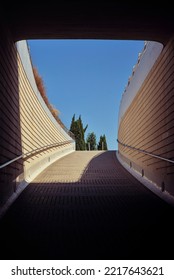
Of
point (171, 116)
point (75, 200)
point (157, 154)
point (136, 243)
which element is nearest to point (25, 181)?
point (75, 200)

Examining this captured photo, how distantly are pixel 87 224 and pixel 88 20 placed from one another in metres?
3.71

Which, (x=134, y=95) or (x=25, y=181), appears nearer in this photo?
(x=25, y=181)

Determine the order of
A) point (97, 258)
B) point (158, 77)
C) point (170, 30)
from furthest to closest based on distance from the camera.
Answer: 1. point (158, 77)
2. point (170, 30)
3. point (97, 258)

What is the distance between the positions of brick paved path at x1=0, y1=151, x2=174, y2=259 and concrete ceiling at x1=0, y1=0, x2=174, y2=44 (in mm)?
3170

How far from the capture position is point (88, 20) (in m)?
6.97

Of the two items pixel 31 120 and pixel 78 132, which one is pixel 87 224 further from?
pixel 78 132

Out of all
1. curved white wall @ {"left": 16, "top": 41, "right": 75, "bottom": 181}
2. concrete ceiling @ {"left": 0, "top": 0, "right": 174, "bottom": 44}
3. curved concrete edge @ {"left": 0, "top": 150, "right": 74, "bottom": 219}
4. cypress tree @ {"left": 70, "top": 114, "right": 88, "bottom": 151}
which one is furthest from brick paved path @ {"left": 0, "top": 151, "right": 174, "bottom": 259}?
cypress tree @ {"left": 70, "top": 114, "right": 88, "bottom": 151}

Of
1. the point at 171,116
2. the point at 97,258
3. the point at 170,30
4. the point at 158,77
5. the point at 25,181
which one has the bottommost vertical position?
the point at 97,258

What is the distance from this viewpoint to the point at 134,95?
Answer: 42.5 ft

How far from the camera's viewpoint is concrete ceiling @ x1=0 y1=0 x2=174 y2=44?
20.8 ft

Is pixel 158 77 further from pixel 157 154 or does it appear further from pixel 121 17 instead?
pixel 121 17

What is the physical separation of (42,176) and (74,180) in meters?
1.32

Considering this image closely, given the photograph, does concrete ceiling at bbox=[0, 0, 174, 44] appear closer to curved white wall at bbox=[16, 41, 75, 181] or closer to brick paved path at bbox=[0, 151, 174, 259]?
curved white wall at bbox=[16, 41, 75, 181]

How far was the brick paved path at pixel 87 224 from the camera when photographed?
13.5 feet
